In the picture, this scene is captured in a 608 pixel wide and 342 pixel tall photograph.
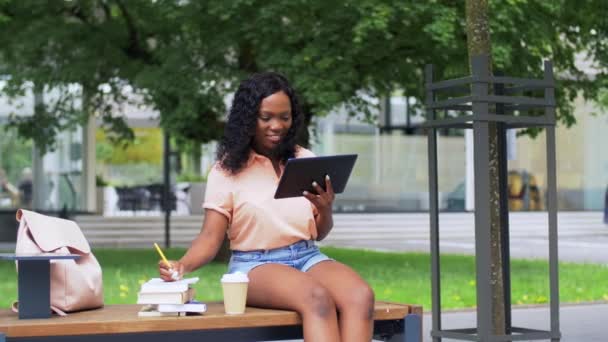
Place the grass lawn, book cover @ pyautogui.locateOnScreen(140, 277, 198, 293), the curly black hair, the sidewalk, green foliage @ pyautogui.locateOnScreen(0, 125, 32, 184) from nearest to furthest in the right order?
1. book cover @ pyautogui.locateOnScreen(140, 277, 198, 293)
2. the curly black hair
3. the sidewalk
4. the grass lawn
5. green foliage @ pyautogui.locateOnScreen(0, 125, 32, 184)

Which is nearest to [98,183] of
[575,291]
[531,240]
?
[531,240]

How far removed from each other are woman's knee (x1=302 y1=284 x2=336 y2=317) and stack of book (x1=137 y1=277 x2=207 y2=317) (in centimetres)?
40

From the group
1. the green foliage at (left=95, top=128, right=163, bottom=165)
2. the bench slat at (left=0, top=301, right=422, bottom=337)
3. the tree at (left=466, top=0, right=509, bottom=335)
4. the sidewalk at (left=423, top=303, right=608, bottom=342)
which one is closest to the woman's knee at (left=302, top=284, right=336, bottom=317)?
the bench slat at (left=0, top=301, right=422, bottom=337)

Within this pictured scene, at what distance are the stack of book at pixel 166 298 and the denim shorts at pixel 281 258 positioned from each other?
0.49 m

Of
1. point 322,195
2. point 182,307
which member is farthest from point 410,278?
point 182,307

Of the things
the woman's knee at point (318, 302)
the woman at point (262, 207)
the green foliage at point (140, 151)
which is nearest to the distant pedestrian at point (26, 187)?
the green foliage at point (140, 151)

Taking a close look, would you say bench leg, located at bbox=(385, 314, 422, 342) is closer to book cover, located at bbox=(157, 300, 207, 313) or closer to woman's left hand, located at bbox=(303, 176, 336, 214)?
woman's left hand, located at bbox=(303, 176, 336, 214)

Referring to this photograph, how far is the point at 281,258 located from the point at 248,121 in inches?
23.3

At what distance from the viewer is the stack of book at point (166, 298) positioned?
5.00m

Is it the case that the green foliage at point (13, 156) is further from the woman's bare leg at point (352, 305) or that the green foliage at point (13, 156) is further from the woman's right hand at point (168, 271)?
the woman's bare leg at point (352, 305)

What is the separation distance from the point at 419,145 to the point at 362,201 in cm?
261

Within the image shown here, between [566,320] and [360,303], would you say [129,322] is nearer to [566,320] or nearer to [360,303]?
[360,303]

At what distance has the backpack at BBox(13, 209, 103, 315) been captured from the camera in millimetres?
5031

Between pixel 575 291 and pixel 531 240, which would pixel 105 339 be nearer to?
pixel 575 291
